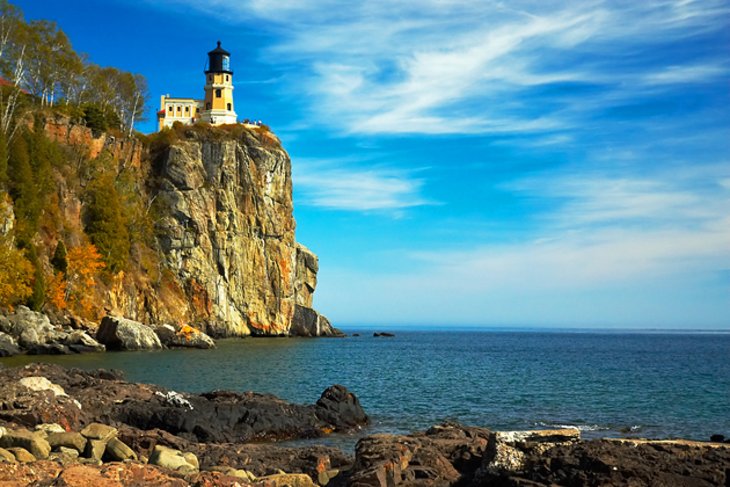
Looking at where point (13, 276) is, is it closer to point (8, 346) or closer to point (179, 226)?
point (8, 346)

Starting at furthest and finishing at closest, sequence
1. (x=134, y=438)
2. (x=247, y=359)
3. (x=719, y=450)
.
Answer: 1. (x=247, y=359)
2. (x=134, y=438)
3. (x=719, y=450)

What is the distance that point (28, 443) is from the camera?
13547 millimetres

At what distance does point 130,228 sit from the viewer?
85.0 metres

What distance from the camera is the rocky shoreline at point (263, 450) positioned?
30.4 ft

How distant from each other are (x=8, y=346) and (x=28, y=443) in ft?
139

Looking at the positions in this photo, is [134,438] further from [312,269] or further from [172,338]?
[312,269]

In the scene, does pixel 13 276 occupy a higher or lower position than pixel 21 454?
higher

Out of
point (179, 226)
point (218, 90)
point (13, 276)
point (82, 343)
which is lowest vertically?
point (82, 343)

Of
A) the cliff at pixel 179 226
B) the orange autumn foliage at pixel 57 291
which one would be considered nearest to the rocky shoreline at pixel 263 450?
the orange autumn foliage at pixel 57 291

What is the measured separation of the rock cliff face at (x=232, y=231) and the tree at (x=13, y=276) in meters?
28.1

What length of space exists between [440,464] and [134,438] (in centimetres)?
747

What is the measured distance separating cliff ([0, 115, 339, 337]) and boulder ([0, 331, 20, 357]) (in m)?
11.5

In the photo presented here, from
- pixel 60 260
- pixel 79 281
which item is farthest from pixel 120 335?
pixel 60 260

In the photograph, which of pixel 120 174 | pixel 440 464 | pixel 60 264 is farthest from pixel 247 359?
pixel 440 464
